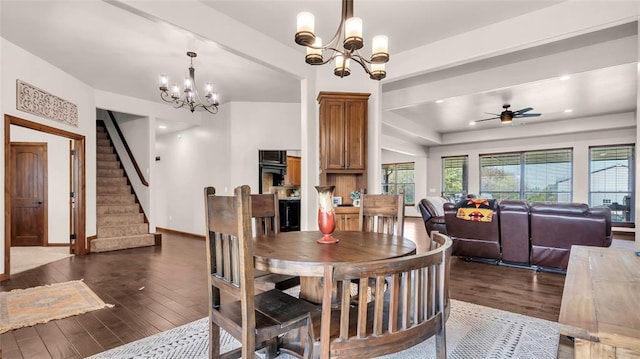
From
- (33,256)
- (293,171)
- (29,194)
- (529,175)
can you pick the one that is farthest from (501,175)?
(29,194)

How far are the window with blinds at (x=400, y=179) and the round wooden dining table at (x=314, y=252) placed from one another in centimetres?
993

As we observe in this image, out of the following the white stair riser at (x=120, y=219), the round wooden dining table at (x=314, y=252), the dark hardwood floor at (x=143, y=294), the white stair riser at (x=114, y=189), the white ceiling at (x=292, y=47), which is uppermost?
the white ceiling at (x=292, y=47)

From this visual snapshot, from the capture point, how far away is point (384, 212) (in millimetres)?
2658

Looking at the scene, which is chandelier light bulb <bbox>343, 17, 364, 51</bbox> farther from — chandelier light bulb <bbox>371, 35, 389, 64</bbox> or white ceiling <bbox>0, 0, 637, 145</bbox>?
white ceiling <bbox>0, 0, 637, 145</bbox>

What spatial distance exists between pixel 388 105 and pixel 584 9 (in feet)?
10.0

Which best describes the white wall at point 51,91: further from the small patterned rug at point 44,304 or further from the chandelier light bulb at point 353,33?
the chandelier light bulb at point 353,33

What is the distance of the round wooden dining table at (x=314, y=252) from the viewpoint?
148 centimetres

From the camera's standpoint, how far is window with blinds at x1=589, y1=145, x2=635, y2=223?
7900 mm

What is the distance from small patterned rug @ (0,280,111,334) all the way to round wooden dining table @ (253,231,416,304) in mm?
2091

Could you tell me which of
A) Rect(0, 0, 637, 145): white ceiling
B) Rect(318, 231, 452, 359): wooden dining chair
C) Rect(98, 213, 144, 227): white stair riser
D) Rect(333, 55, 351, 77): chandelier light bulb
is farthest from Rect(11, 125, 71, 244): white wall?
Rect(318, 231, 452, 359): wooden dining chair

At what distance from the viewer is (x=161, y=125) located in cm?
721

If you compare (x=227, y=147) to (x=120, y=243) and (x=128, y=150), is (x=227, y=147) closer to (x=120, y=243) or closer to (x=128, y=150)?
(x=128, y=150)

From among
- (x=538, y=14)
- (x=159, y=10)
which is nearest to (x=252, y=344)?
(x=159, y=10)

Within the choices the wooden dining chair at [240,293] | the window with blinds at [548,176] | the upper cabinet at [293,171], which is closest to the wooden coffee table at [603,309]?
the wooden dining chair at [240,293]
